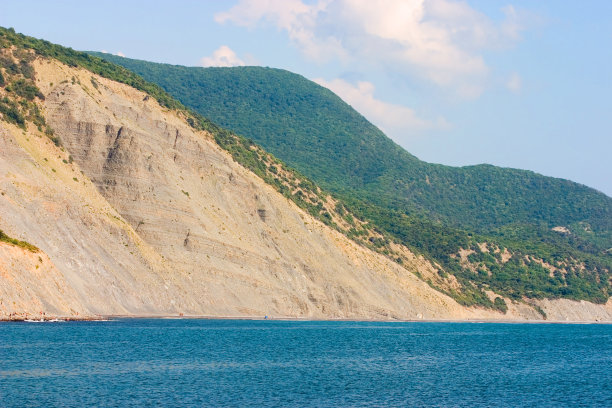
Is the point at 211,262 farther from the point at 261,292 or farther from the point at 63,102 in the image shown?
the point at 63,102

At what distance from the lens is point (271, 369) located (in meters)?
62.3

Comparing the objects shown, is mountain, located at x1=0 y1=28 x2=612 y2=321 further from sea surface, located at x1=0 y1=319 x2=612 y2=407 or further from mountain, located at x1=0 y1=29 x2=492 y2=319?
sea surface, located at x1=0 y1=319 x2=612 y2=407

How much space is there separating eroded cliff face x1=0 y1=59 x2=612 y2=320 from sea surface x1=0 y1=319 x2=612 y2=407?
21.1 ft

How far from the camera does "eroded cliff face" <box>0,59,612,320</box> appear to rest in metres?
92.3

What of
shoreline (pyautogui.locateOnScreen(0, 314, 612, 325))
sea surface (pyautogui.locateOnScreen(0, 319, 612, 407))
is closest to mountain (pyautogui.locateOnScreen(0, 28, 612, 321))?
shoreline (pyautogui.locateOnScreen(0, 314, 612, 325))

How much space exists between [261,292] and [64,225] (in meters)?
30.3

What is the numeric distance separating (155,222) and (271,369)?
5246 cm

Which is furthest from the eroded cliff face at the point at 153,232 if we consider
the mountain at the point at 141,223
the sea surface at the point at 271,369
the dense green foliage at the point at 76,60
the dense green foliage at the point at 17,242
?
the sea surface at the point at 271,369

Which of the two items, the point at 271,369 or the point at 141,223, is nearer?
the point at 271,369

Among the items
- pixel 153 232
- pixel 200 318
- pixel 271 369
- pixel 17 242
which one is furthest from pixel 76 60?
pixel 271 369

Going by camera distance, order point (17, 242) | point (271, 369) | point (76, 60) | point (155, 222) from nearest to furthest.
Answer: point (271, 369)
point (17, 242)
point (155, 222)
point (76, 60)

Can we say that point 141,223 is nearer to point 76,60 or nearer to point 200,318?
point 200,318

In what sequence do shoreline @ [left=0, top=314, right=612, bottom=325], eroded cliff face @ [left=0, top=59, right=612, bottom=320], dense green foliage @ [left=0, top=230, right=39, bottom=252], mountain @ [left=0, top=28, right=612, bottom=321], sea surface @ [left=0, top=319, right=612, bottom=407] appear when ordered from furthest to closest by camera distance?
mountain @ [left=0, top=28, right=612, bottom=321] → eroded cliff face @ [left=0, top=59, right=612, bottom=320] → dense green foliage @ [left=0, top=230, right=39, bottom=252] → shoreline @ [left=0, top=314, right=612, bottom=325] → sea surface @ [left=0, top=319, right=612, bottom=407]

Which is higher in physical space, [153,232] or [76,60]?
[76,60]
